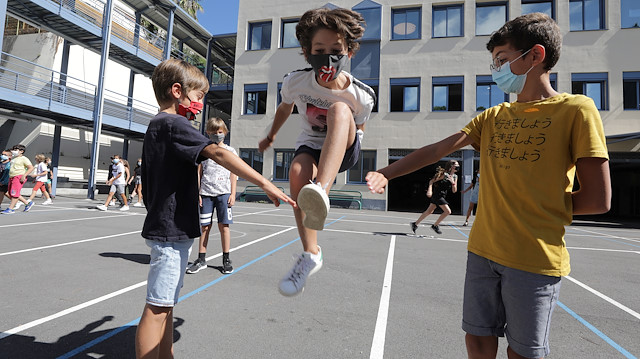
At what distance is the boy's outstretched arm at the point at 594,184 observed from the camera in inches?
55.2

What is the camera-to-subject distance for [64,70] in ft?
55.7

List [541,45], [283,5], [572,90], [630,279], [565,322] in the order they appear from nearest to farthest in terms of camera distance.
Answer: [541,45] < [565,322] < [630,279] < [572,90] < [283,5]

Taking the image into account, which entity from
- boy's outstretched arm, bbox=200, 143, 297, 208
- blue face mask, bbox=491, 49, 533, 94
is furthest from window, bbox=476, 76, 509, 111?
boy's outstretched arm, bbox=200, 143, 297, 208

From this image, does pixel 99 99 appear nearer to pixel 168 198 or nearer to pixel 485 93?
pixel 168 198

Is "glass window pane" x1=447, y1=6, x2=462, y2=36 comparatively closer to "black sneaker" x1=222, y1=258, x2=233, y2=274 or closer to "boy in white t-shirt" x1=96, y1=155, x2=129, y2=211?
"boy in white t-shirt" x1=96, y1=155, x2=129, y2=211

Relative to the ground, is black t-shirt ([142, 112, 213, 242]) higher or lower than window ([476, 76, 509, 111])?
lower

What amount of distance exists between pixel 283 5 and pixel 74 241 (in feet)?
61.1

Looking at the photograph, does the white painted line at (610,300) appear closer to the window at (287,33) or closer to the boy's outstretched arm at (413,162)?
the boy's outstretched arm at (413,162)

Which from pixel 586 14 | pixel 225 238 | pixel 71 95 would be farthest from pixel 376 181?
pixel 586 14

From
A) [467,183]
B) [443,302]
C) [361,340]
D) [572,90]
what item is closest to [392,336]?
[361,340]

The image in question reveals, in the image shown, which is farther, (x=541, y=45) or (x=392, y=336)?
(x=392, y=336)

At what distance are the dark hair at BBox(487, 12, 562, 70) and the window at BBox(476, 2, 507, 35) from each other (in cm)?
1860

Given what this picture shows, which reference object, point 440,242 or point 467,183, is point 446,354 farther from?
point 467,183

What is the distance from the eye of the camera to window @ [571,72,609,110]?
16.0 metres
